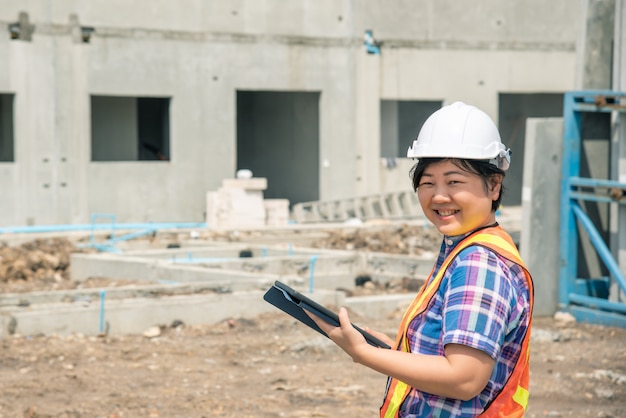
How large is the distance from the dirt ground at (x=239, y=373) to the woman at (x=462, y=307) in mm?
4127

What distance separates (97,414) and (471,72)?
16206mm

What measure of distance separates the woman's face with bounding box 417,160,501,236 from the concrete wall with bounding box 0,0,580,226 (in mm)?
16144

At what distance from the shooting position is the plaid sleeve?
7.43ft

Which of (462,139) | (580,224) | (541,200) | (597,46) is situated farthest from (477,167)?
(597,46)

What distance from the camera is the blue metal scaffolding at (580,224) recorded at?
9.42m

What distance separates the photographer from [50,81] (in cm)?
1803

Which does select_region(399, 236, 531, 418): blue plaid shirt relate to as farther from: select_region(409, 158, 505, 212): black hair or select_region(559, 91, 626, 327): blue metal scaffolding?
Answer: select_region(559, 91, 626, 327): blue metal scaffolding

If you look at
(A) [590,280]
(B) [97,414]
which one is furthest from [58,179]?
(B) [97,414]

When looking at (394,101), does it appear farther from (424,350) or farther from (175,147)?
(424,350)

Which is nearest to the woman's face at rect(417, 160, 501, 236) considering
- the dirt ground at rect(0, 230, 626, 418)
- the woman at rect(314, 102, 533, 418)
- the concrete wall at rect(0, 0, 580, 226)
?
the woman at rect(314, 102, 533, 418)

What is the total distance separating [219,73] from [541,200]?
10.6 meters

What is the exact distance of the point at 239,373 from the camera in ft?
25.5

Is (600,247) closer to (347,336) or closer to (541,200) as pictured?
(541,200)

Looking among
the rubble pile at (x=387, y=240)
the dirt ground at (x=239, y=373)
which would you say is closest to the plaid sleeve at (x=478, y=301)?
the dirt ground at (x=239, y=373)
